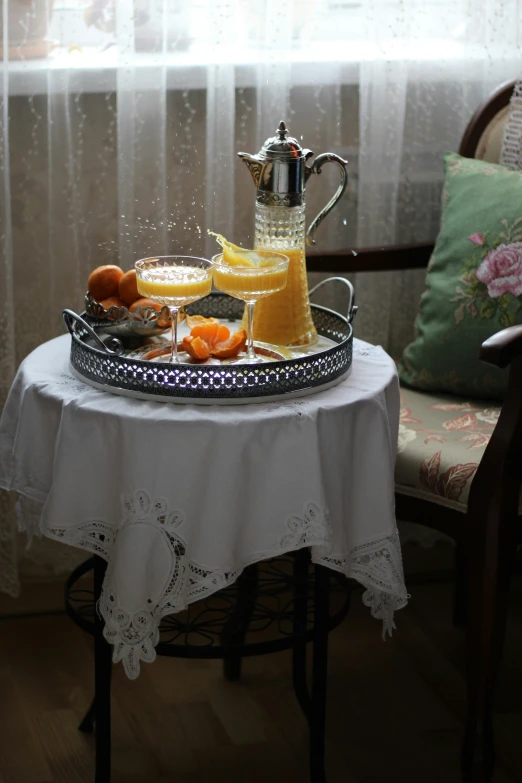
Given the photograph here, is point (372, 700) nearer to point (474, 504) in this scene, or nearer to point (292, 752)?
point (292, 752)

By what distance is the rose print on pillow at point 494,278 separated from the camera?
6.31 feet

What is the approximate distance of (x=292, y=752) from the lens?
5.97ft

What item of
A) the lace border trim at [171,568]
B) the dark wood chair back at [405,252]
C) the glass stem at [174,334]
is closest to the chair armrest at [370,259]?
the dark wood chair back at [405,252]

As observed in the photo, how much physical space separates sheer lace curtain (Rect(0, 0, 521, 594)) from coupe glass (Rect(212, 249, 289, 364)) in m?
0.43

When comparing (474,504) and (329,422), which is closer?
(329,422)

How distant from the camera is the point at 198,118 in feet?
7.11

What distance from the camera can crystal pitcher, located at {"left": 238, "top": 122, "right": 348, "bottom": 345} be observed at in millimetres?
1609

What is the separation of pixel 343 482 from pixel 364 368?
0.23 metres

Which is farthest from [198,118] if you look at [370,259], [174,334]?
[174,334]

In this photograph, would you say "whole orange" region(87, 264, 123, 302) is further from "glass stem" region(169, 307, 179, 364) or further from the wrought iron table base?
the wrought iron table base

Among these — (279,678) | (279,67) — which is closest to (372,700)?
(279,678)

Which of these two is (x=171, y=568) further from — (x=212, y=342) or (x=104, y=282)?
(x=104, y=282)

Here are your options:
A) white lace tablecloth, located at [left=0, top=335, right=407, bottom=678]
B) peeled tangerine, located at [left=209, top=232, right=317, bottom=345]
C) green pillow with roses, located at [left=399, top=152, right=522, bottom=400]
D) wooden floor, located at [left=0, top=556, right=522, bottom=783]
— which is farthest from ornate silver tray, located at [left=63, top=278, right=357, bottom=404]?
wooden floor, located at [left=0, top=556, right=522, bottom=783]

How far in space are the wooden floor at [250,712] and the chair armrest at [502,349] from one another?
78cm
